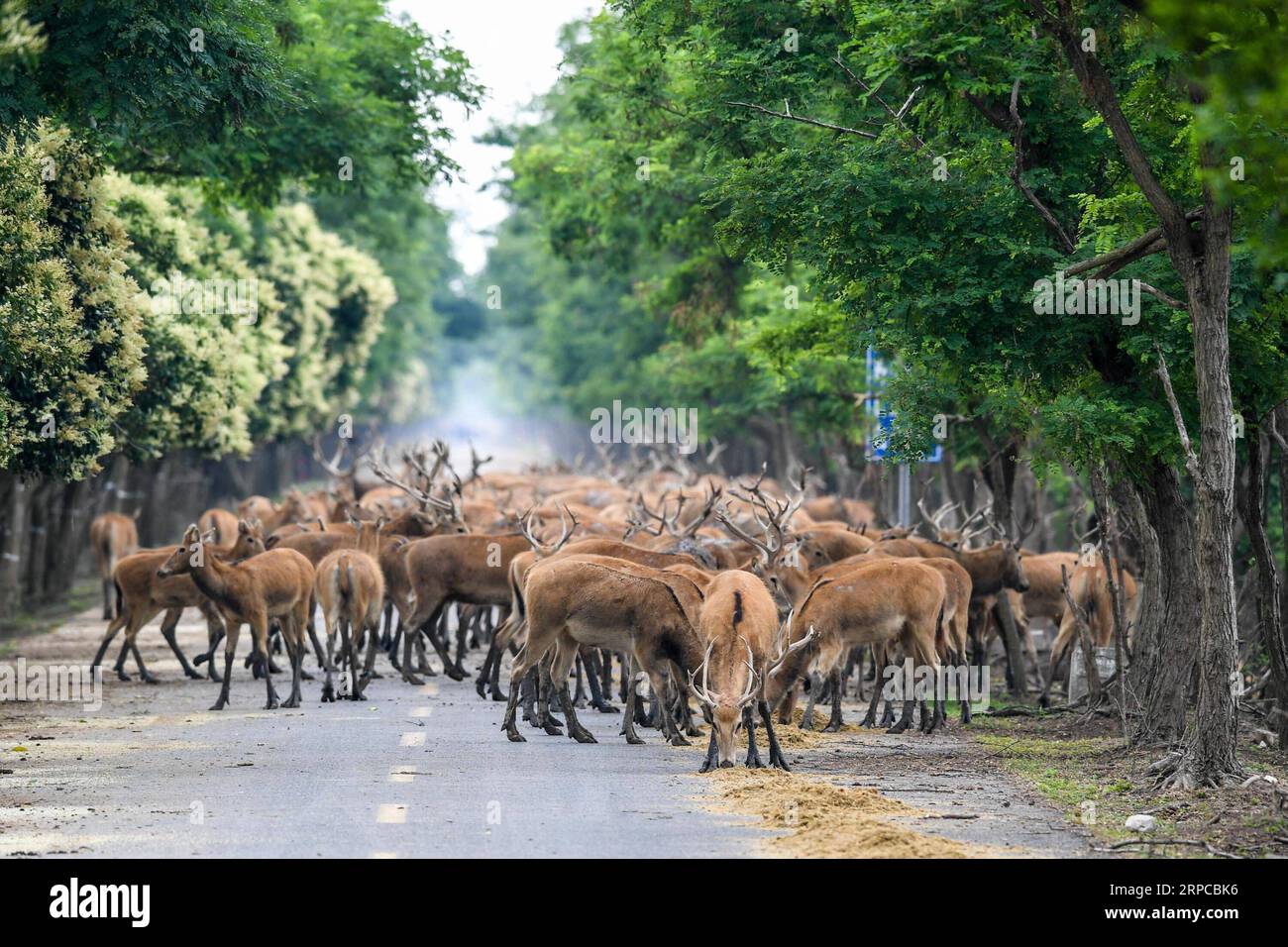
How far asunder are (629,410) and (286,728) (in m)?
36.4

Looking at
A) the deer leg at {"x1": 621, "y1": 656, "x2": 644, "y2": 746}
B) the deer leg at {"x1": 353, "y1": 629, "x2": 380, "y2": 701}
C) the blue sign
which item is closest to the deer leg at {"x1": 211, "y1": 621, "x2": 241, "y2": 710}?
the deer leg at {"x1": 353, "y1": 629, "x2": 380, "y2": 701}

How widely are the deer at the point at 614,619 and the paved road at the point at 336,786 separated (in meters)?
0.44

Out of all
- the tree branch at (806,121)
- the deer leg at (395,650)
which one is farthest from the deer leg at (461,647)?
the tree branch at (806,121)

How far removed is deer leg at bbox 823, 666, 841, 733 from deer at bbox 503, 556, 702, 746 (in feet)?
5.85

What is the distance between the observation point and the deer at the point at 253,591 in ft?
60.1

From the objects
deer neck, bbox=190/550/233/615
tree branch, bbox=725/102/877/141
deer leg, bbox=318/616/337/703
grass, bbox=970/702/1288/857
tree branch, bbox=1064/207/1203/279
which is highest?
tree branch, bbox=725/102/877/141

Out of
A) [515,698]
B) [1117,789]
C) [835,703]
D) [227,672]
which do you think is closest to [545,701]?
[515,698]

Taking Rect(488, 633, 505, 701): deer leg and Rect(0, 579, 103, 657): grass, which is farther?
Rect(0, 579, 103, 657): grass

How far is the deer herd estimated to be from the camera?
607 inches

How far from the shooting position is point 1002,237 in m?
14.2

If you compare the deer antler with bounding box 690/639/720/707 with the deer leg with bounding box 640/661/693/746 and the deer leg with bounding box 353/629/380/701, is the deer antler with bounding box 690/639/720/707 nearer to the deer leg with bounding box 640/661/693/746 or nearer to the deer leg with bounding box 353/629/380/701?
the deer leg with bounding box 640/661/693/746

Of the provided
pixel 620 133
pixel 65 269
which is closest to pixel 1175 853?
pixel 65 269

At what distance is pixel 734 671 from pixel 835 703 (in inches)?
118

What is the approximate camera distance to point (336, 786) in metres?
12.9
